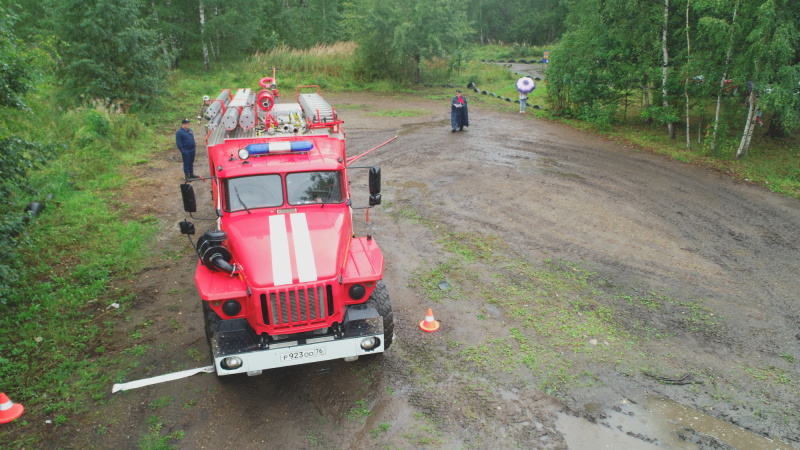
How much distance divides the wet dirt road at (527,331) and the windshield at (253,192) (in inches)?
80.6

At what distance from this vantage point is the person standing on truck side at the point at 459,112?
1748 cm

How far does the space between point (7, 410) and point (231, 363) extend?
254 cm

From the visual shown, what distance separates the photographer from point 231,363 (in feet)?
17.3

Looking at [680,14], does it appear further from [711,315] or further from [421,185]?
[711,315]

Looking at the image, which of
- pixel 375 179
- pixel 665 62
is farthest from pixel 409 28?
pixel 375 179

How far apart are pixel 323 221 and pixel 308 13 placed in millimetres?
34815

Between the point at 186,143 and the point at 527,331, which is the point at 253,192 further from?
the point at 186,143

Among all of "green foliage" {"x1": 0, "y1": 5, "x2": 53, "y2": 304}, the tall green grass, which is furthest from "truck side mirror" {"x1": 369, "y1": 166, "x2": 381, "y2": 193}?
"green foliage" {"x1": 0, "y1": 5, "x2": 53, "y2": 304}

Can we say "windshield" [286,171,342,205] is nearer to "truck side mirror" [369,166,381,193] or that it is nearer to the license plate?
"truck side mirror" [369,166,381,193]

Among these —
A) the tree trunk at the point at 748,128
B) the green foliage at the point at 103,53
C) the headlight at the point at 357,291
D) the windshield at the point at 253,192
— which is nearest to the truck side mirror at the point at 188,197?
the windshield at the point at 253,192

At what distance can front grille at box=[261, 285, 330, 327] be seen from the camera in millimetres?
5320

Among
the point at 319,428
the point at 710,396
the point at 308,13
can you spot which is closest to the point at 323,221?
the point at 319,428

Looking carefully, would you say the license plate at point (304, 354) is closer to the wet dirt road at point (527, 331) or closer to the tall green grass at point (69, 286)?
the wet dirt road at point (527, 331)

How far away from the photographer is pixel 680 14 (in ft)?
48.9
